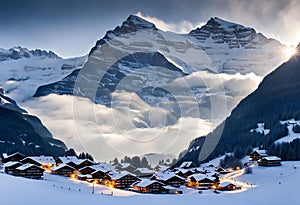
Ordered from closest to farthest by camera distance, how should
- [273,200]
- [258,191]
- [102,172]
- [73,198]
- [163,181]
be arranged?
[73,198] < [273,200] < [258,191] < [163,181] < [102,172]

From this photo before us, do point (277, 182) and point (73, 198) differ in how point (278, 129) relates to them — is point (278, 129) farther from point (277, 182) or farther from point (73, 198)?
point (73, 198)

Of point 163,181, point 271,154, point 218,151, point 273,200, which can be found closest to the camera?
point 273,200

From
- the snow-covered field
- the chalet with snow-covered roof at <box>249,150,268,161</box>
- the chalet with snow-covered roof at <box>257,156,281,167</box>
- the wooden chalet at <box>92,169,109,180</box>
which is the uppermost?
the chalet with snow-covered roof at <box>249,150,268,161</box>

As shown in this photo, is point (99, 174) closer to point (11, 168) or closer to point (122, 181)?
point (122, 181)

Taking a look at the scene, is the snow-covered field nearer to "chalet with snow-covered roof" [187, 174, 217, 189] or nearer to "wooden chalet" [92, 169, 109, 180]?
"wooden chalet" [92, 169, 109, 180]

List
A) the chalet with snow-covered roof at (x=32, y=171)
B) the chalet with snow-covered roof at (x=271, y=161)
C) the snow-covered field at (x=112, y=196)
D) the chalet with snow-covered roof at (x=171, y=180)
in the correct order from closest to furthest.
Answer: the snow-covered field at (x=112, y=196) < the chalet with snow-covered roof at (x=32, y=171) < the chalet with snow-covered roof at (x=171, y=180) < the chalet with snow-covered roof at (x=271, y=161)

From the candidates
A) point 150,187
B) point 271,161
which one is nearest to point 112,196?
point 150,187

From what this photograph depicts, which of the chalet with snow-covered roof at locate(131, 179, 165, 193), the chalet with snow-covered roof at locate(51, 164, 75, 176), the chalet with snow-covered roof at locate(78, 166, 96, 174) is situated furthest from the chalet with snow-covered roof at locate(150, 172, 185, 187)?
the chalet with snow-covered roof at locate(51, 164, 75, 176)

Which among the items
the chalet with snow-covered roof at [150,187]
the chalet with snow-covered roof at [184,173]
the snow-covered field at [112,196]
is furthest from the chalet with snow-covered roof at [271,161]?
the chalet with snow-covered roof at [150,187]

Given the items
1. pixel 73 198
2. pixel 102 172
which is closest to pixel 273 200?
pixel 73 198

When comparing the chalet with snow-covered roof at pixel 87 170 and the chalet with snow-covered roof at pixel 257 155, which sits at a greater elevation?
the chalet with snow-covered roof at pixel 257 155

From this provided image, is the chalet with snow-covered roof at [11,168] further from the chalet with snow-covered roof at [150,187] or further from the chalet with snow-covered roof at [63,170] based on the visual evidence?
the chalet with snow-covered roof at [150,187]

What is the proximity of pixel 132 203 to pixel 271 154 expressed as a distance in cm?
8354

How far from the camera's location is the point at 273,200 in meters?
79.4
